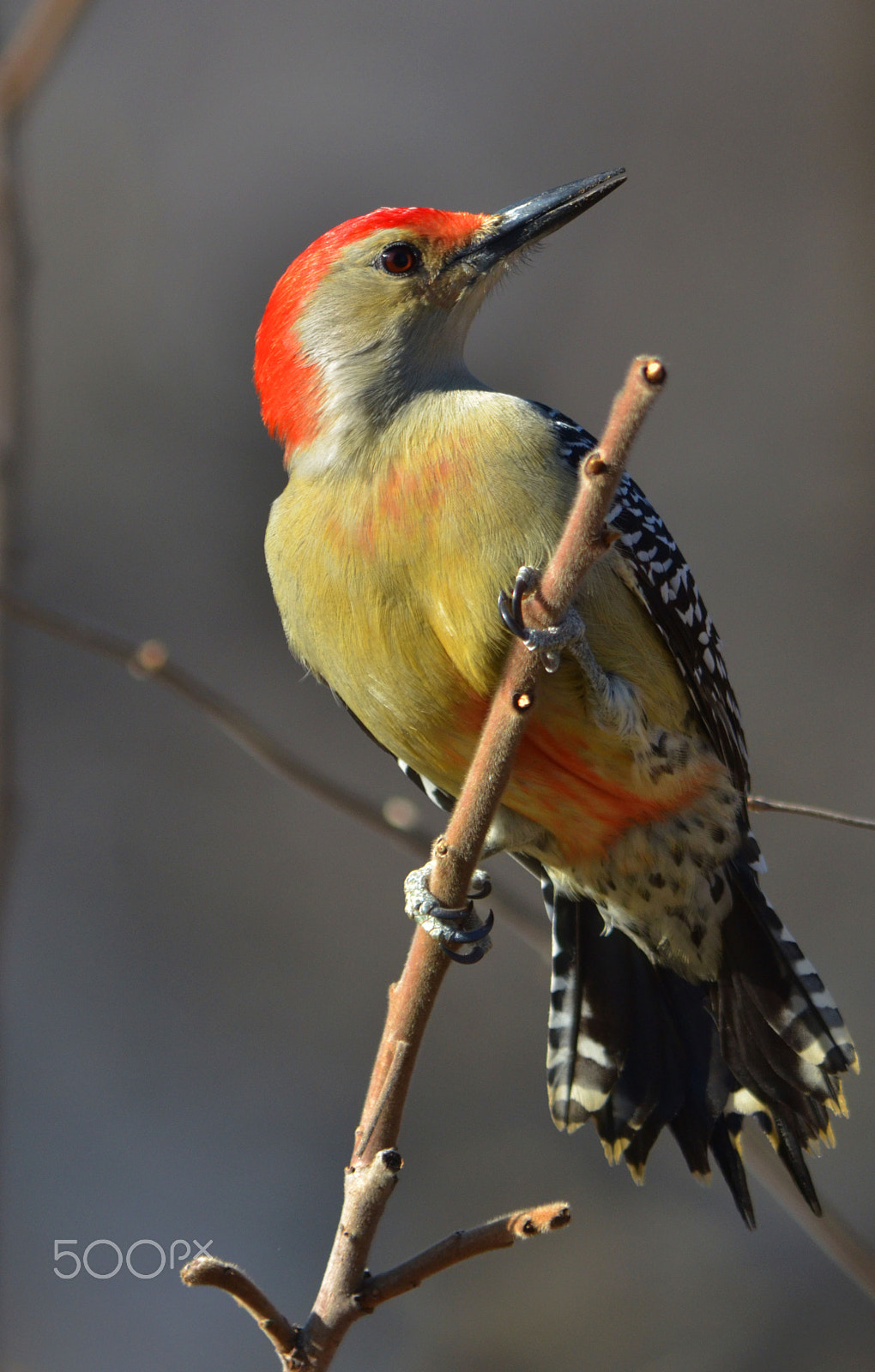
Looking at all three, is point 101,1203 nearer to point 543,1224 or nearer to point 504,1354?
point 504,1354

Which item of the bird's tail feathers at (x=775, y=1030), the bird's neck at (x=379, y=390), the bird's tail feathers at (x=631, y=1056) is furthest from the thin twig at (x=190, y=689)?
the bird's tail feathers at (x=775, y=1030)

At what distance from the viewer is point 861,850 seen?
6195mm

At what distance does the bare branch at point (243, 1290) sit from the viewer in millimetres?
1759

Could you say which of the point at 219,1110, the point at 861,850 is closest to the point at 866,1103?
the point at 861,850

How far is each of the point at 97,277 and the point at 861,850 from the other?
4.48m

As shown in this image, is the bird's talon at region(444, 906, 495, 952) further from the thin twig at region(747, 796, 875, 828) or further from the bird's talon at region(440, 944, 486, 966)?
the thin twig at region(747, 796, 875, 828)

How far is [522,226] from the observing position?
353 centimetres

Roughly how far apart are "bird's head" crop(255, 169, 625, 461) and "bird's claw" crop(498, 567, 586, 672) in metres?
1.03

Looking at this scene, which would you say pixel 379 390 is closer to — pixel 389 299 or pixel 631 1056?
pixel 389 299

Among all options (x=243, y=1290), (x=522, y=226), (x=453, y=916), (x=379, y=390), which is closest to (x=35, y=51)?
(x=379, y=390)

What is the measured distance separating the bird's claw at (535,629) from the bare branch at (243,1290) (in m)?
1.01

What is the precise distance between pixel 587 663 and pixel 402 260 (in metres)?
1.29

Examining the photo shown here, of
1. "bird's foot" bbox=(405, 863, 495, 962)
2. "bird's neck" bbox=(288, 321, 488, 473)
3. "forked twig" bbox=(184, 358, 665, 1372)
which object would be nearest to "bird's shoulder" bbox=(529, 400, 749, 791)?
"bird's neck" bbox=(288, 321, 488, 473)

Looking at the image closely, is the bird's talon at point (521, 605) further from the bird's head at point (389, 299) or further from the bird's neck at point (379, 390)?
the bird's head at point (389, 299)
